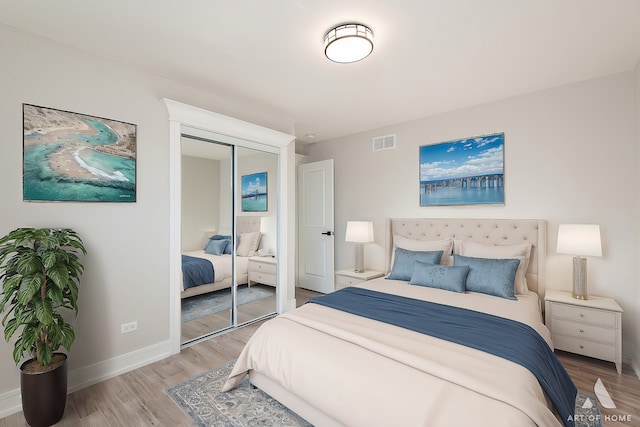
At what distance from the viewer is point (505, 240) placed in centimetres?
328

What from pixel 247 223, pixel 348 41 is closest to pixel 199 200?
pixel 247 223

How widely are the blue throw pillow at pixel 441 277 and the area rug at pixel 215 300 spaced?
1883mm

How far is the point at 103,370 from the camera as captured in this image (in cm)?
244

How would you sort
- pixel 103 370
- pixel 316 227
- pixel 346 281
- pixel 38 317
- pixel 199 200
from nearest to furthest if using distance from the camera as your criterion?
pixel 38 317 < pixel 103 370 < pixel 199 200 < pixel 346 281 < pixel 316 227

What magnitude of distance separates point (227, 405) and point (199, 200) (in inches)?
76.1

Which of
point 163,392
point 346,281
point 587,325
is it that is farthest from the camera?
point 346,281

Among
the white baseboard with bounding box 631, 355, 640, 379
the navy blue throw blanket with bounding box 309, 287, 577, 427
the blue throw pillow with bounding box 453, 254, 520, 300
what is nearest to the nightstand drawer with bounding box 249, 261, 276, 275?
the navy blue throw blanket with bounding box 309, 287, 577, 427

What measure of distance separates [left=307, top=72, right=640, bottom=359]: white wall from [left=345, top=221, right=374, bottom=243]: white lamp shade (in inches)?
29.0

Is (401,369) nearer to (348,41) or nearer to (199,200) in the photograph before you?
(348,41)

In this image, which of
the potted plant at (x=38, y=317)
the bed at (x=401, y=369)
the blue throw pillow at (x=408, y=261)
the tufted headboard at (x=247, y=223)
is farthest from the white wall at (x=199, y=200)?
the blue throw pillow at (x=408, y=261)

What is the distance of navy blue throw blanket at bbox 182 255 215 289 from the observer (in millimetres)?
3010

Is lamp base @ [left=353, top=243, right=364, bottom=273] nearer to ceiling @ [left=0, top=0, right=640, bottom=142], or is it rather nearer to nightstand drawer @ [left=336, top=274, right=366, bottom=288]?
nightstand drawer @ [left=336, top=274, right=366, bottom=288]

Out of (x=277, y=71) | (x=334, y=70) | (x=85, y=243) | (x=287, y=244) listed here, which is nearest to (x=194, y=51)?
(x=277, y=71)

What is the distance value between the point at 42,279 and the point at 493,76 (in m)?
3.91
